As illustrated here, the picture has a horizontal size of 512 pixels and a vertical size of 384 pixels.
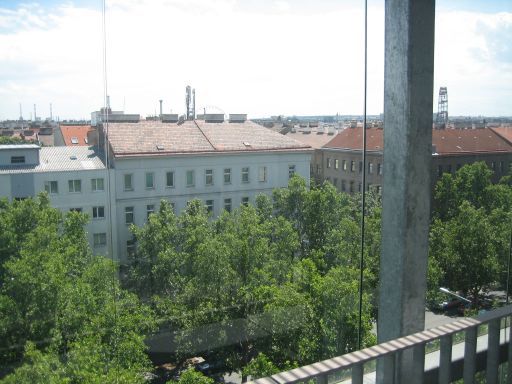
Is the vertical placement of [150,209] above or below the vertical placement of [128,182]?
below

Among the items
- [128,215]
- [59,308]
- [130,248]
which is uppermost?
[128,215]

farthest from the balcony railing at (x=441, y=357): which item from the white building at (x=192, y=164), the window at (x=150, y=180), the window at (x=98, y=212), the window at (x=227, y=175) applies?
the window at (x=227, y=175)

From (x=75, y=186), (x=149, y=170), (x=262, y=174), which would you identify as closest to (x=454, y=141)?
(x=75, y=186)

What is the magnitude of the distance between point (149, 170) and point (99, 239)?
3.03 feet

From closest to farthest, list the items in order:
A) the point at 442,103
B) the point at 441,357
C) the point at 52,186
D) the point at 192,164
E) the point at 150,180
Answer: the point at 441,357, the point at 442,103, the point at 52,186, the point at 150,180, the point at 192,164

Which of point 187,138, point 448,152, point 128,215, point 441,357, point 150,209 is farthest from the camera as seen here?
point 150,209

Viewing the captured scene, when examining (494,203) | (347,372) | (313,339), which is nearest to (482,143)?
(494,203)

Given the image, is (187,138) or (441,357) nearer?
(441,357)

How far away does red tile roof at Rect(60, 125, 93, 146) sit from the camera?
2.56 metres

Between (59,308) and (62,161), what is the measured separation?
3.78 ft

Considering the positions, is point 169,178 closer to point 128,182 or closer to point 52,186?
point 128,182

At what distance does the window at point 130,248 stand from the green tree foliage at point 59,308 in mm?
263

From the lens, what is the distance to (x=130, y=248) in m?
3.85

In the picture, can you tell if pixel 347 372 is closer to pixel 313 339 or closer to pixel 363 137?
pixel 363 137
